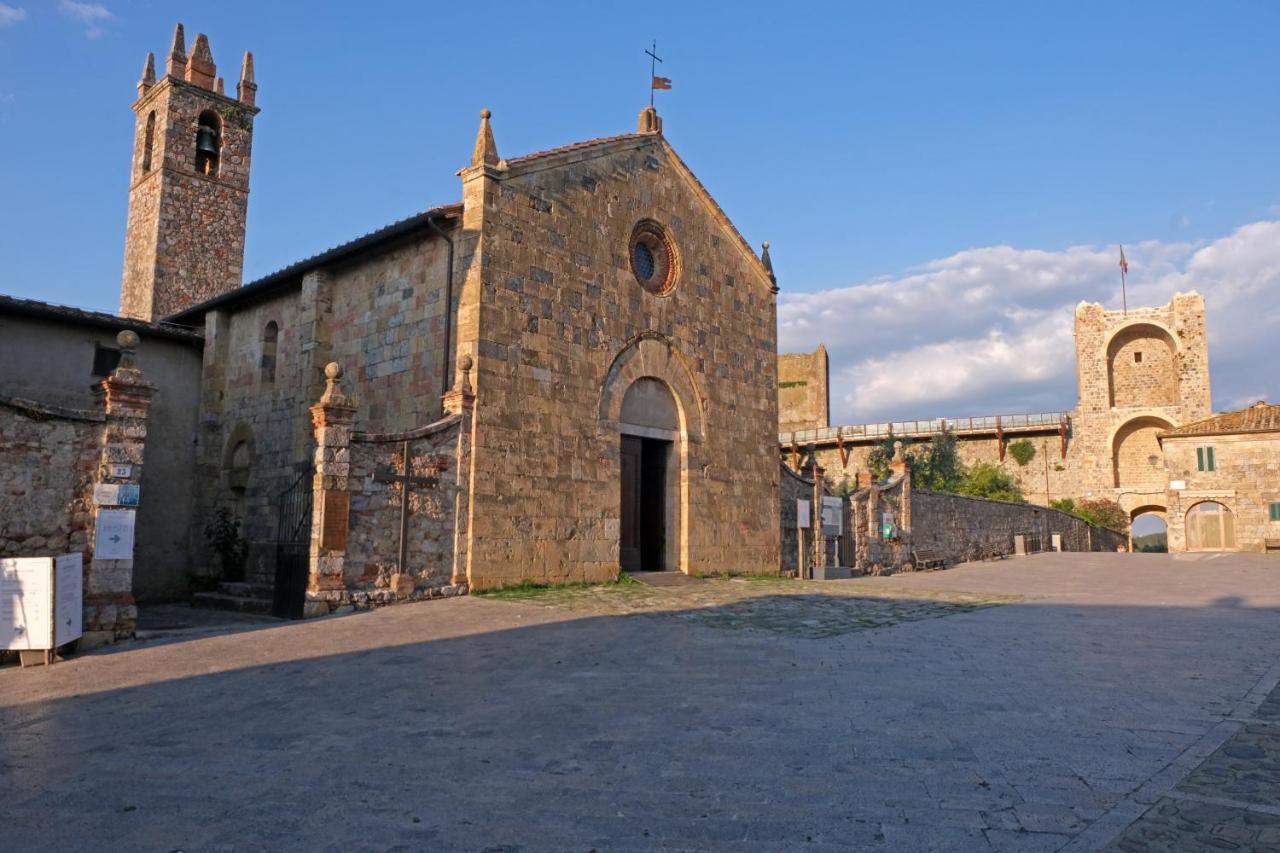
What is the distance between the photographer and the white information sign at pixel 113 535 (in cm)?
898

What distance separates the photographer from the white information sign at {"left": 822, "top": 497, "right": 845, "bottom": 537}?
2016cm

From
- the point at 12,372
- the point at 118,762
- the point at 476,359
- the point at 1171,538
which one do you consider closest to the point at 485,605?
the point at 476,359

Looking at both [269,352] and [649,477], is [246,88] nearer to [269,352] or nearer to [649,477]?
[269,352]

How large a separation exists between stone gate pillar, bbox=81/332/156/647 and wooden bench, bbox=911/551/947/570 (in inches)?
761

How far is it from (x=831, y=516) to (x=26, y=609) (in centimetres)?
1593

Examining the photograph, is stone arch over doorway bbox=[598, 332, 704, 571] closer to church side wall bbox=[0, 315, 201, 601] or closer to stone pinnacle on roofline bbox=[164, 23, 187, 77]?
church side wall bbox=[0, 315, 201, 601]

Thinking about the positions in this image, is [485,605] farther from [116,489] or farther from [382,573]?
[116,489]

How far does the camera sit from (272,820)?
382cm

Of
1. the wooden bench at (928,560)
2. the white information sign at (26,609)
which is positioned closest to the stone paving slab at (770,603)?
the white information sign at (26,609)

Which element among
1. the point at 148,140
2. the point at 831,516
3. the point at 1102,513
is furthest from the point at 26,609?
the point at 1102,513

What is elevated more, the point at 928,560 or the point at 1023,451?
the point at 1023,451

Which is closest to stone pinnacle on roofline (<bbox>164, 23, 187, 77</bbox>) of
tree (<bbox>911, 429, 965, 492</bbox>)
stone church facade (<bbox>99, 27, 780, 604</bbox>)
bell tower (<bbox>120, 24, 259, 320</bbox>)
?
bell tower (<bbox>120, 24, 259, 320</bbox>)

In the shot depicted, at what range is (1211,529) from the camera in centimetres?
3406

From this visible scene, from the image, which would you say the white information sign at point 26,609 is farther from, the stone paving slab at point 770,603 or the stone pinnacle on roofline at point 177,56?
the stone pinnacle on roofline at point 177,56
